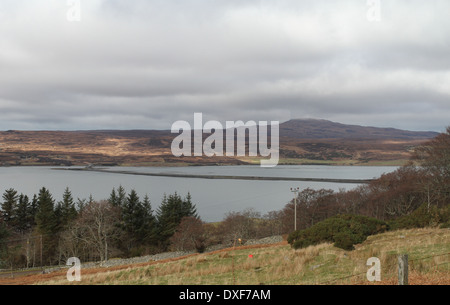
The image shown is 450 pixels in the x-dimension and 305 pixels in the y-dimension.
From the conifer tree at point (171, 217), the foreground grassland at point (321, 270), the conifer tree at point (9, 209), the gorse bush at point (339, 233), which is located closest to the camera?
the foreground grassland at point (321, 270)

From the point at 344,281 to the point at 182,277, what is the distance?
6799mm

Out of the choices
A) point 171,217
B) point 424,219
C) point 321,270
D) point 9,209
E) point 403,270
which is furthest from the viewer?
point 9,209

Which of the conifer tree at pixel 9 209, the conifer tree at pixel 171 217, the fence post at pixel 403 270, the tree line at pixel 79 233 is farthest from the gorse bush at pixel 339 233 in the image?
the conifer tree at pixel 9 209

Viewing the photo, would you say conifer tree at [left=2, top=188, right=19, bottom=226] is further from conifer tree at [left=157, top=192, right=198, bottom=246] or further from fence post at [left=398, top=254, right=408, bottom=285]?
fence post at [left=398, top=254, right=408, bottom=285]

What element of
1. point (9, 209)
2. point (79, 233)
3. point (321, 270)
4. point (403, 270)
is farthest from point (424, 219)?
point (9, 209)

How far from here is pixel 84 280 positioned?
568 inches

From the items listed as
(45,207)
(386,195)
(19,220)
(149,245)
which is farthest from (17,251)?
(386,195)

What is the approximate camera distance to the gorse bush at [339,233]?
16.3 meters

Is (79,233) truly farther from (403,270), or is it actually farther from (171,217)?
(403,270)

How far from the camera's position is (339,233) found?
16812mm

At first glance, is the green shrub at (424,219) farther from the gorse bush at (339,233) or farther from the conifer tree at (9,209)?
the conifer tree at (9,209)

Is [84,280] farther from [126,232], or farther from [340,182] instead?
[340,182]

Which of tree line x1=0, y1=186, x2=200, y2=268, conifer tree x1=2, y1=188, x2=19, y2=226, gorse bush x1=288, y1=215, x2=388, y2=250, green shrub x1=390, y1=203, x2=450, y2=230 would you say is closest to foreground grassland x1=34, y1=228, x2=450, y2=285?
gorse bush x1=288, y1=215, x2=388, y2=250
